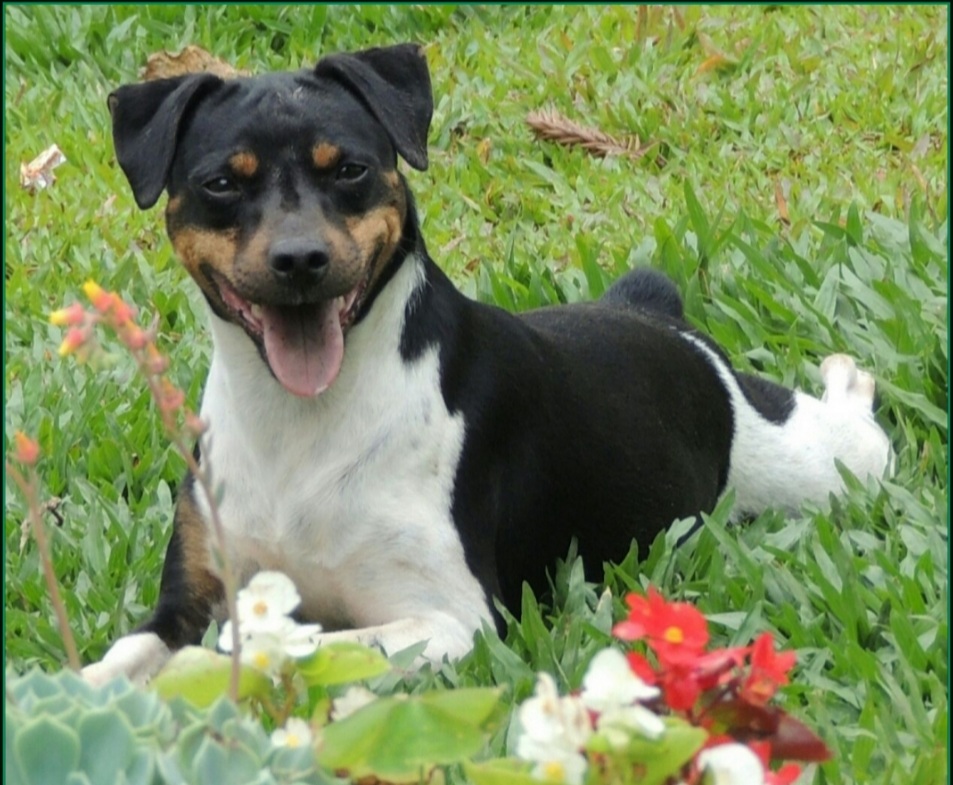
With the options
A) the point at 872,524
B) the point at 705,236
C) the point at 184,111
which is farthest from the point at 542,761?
the point at 705,236

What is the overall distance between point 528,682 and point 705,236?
275 cm

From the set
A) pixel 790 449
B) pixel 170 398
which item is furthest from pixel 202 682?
pixel 790 449

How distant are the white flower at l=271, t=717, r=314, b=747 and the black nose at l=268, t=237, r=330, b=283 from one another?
5.06 ft

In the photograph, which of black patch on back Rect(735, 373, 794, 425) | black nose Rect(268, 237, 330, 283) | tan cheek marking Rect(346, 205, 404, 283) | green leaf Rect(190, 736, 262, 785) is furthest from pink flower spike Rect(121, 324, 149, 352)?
black patch on back Rect(735, 373, 794, 425)

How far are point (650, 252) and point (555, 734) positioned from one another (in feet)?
13.6

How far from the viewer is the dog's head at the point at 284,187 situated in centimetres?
377

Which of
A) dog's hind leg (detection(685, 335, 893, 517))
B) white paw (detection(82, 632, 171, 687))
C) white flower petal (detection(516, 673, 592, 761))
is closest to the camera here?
white flower petal (detection(516, 673, 592, 761))

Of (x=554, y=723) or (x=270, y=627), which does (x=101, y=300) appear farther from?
(x=554, y=723)

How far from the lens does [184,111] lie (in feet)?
13.3

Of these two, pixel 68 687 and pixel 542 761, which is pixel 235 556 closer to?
pixel 68 687

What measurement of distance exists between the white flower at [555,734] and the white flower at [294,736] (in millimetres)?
315

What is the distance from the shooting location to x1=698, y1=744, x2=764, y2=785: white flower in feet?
6.99

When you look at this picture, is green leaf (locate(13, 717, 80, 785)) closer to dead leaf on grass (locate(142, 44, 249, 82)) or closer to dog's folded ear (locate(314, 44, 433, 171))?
dog's folded ear (locate(314, 44, 433, 171))

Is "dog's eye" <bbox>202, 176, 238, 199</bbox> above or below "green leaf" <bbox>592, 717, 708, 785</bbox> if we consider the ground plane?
above
